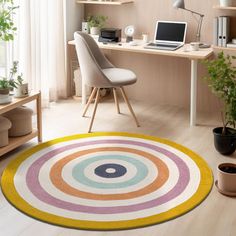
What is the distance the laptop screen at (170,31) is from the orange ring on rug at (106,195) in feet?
5.06

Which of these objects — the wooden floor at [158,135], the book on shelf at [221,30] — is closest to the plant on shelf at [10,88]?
the wooden floor at [158,135]

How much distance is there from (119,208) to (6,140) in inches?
47.4

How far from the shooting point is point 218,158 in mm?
3719

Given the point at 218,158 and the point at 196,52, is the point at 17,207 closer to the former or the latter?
the point at 218,158

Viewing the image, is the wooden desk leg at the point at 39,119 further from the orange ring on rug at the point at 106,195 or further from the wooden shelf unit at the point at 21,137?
the orange ring on rug at the point at 106,195

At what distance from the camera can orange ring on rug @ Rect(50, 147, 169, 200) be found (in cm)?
308

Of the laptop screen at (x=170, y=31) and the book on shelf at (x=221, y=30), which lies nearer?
the book on shelf at (x=221, y=30)

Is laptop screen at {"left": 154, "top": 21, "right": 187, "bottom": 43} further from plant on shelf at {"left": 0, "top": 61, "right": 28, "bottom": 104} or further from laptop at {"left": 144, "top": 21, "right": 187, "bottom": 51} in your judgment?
plant on shelf at {"left": 0, "top": 61, "right": 28, "bottom": 104}

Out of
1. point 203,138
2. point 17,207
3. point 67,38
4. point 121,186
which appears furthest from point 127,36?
point 17,207

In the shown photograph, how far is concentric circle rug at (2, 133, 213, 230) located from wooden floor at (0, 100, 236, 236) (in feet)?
0.21

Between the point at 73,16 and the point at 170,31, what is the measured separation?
3.79ft

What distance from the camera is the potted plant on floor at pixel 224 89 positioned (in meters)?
3.52

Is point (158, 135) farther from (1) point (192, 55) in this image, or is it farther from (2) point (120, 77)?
(1) point (192, 55)

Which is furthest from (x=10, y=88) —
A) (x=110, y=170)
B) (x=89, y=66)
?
(x=110, y=170)
